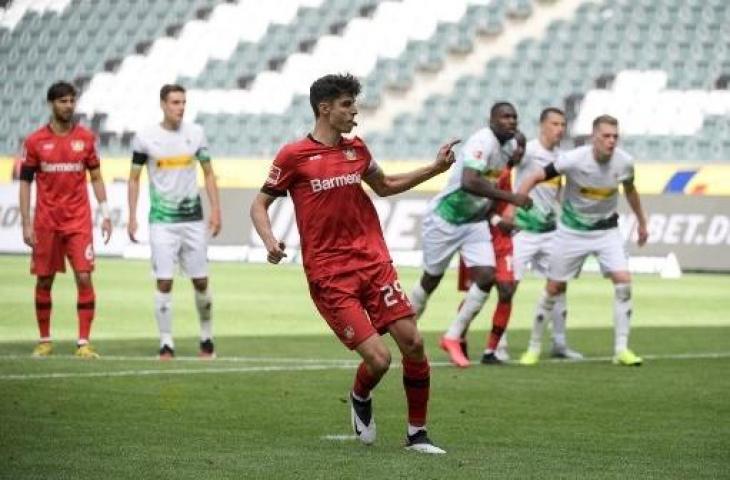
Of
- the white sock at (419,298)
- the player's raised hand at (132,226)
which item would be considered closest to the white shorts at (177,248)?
the player's raised hand at (132,226)

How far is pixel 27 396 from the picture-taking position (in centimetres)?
1145

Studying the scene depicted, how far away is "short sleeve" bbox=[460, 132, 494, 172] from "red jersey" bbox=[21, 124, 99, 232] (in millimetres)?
3396

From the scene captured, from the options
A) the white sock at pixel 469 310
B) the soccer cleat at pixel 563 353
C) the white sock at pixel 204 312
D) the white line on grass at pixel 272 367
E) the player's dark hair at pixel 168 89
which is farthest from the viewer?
the soccer cleat at pixel 563 353

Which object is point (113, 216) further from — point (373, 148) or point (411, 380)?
point (411, 380)

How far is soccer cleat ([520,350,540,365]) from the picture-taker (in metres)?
15.0

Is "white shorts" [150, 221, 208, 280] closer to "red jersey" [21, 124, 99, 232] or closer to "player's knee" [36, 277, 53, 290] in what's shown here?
"red jersey" [21, 124, 99, 232]

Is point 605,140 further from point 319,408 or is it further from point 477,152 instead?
point 319,408

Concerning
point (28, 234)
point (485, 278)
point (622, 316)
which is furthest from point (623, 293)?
point (28, 234)

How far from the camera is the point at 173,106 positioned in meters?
14.8

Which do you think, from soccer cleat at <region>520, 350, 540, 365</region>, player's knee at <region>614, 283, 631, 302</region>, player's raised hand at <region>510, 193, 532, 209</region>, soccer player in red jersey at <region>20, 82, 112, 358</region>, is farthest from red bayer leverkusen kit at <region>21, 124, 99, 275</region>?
player's knee at <region>614, 283, 631, 302</region>

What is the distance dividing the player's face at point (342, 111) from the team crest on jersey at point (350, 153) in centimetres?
13

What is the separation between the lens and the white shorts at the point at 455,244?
14867 mm

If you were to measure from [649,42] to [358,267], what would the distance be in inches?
1077

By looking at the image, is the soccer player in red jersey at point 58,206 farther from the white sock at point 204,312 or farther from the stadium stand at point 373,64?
the stadium stand at point 373,64
